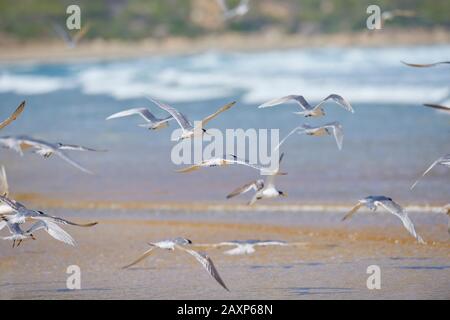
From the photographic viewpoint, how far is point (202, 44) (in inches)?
1849

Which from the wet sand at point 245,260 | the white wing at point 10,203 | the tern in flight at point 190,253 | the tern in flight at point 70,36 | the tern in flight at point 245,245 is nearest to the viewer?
the tern in flight at point 190,253

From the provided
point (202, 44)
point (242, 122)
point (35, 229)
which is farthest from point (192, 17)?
point (35, 229)

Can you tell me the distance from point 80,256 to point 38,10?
43.4 meters

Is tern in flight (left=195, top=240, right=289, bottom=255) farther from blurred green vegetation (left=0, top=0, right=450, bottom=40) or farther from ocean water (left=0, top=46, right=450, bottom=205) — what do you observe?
blurred green vegetation (left=0, top=0, right=450, bottom=40)

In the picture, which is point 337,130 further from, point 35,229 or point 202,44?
point 202,44

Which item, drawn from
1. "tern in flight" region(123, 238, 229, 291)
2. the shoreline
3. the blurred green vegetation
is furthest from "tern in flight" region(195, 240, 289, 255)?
the blurred green vegetation

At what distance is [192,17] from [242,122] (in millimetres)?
29387

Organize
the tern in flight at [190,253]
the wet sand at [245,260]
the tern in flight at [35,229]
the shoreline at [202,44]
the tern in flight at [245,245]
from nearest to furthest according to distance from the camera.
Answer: the tern in flight at [190,253] → the wet sand at [245,260] → the tern in flight at [35,229] → the tern in flight at [245,245] → the shoreline at [202,44]

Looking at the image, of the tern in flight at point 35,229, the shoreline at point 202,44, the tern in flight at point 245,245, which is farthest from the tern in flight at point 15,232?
the shoreline at point 202,44

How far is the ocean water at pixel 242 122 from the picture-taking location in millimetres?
14789

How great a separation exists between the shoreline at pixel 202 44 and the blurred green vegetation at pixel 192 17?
23.0 inches

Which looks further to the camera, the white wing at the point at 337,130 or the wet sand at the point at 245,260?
the white wing at the point at 337,130

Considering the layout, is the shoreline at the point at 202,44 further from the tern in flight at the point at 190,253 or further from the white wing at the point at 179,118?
the tern in flight at the point at 190,253

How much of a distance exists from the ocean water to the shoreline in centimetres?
364
